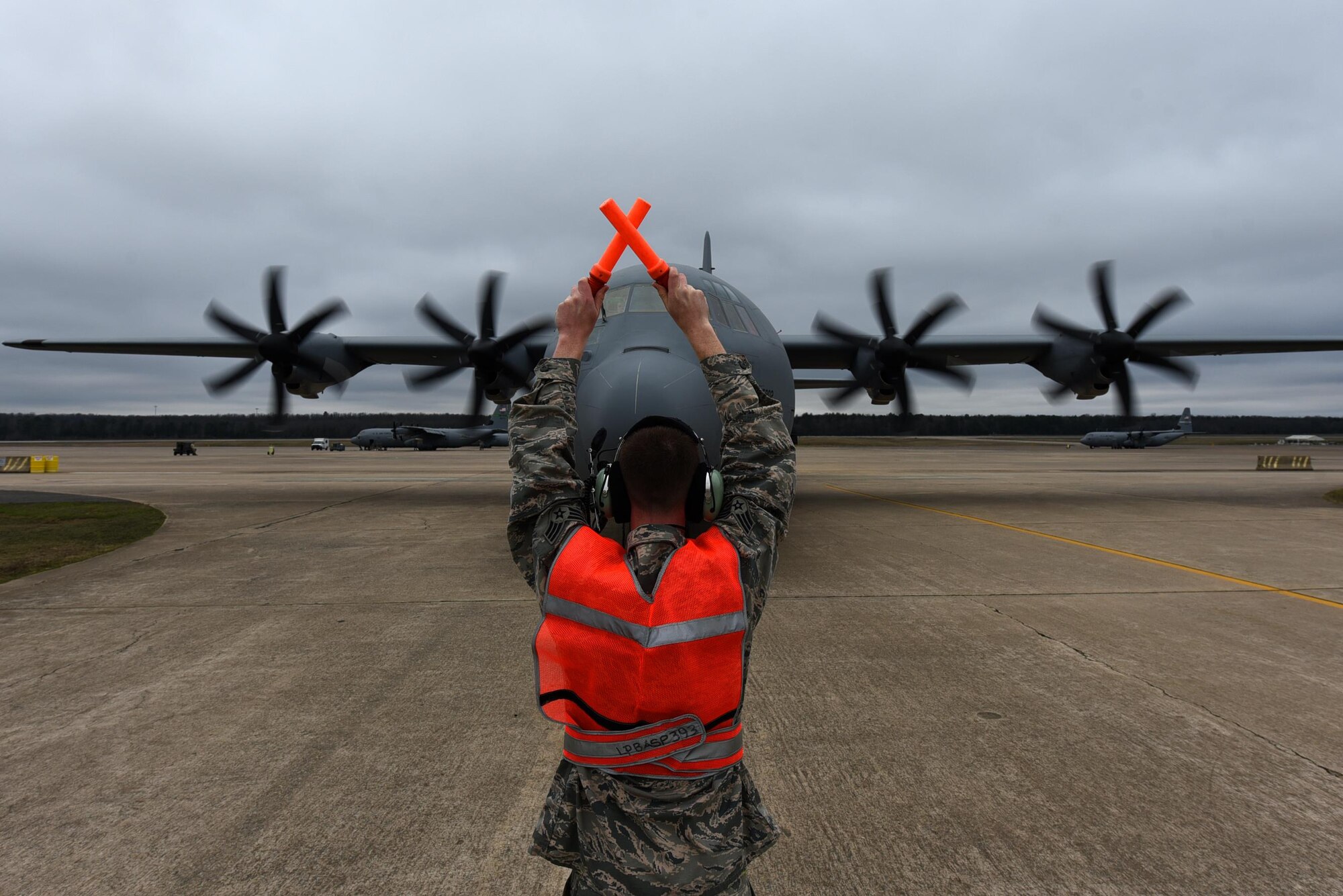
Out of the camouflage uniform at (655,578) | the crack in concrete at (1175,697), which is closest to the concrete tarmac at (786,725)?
the crack in concrete at (1175,697)

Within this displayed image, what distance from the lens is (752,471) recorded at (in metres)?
2.05

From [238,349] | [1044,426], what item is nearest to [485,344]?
[238,349]

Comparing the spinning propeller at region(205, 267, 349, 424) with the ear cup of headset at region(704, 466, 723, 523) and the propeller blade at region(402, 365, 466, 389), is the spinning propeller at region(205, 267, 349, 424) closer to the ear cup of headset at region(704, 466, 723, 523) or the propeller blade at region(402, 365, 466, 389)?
the propeller blade at region(402, 365, 466, 389)

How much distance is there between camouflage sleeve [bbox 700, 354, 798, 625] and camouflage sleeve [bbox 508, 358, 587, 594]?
0.41 metres

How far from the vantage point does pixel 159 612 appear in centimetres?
640

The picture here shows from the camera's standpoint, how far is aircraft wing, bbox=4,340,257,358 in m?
17.5

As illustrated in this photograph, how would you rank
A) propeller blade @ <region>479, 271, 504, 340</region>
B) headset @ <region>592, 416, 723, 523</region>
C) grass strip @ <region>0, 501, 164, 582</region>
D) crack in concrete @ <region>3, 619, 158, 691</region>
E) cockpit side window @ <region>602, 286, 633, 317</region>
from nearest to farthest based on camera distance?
headset @ <region>592, 416, 723, 523</region>, crack in concrete @ <region>3, 619, 158, 691</region>, cockpit side window @ <region>602, 286, 633, 317</region>, grass strip @ <region>0, 501, 164, 582</region>, propeller blade @ <region>479, 271, 504, 340</region>

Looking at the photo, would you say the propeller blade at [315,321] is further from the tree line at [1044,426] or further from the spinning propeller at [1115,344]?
the tree line at [1044,426]

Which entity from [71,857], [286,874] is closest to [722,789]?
[286,874]

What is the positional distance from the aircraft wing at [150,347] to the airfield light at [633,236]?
59.0ft

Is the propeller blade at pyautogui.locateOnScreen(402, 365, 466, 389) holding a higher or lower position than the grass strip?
higher

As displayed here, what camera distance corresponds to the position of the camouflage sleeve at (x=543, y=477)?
6.31ft

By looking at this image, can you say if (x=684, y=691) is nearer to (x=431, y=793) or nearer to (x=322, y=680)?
(x=431, y=793)

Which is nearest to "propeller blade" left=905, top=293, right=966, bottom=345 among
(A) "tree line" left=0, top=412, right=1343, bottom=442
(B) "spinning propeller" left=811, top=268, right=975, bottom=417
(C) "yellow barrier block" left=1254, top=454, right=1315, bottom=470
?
(B) "spinning propeller" left=811, top=268, right=975, bottom=417
